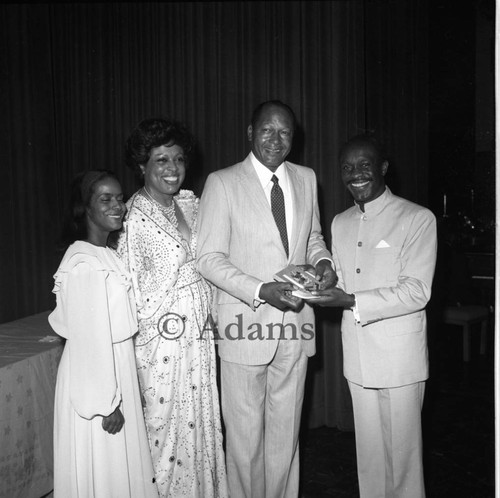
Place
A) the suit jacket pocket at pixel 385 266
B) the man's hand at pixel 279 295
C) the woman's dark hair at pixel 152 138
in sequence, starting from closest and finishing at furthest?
the man's hand at pixel 279 295 < the suit jacket pocket at pixel 385 266 < the woman's dark hair at pixel 152 138

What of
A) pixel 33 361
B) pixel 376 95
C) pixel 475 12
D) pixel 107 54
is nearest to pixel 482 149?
pixel 475 12

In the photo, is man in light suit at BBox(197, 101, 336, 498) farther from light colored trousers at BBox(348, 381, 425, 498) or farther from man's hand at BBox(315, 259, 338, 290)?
light colored trousers at BBox(348, 381, 425, 498)

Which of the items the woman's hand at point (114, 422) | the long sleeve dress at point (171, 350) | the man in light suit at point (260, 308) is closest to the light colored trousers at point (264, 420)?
the man in light suit at point (260, 308)

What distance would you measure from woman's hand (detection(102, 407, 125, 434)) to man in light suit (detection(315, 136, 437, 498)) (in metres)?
0.90

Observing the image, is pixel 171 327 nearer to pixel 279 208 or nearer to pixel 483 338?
pixel 279 208

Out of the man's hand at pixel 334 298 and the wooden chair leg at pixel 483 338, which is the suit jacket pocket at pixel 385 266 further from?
the wooden chair leg at pixel 483 338

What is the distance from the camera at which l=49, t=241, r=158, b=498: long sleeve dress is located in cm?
200

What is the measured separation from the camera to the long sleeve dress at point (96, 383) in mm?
2004

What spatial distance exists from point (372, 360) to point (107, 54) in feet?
10.8

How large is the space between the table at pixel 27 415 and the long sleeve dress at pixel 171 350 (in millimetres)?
665

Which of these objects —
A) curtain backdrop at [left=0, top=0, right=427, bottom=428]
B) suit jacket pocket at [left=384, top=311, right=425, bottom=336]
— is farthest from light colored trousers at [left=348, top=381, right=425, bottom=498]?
curtain backdrop at [left=0, top=0, right=427, bottom=428]

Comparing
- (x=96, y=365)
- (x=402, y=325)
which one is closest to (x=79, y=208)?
(x=96, y=365)

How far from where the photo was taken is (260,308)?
2.38 m

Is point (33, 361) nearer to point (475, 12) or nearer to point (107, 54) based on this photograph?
point (107, 54)
